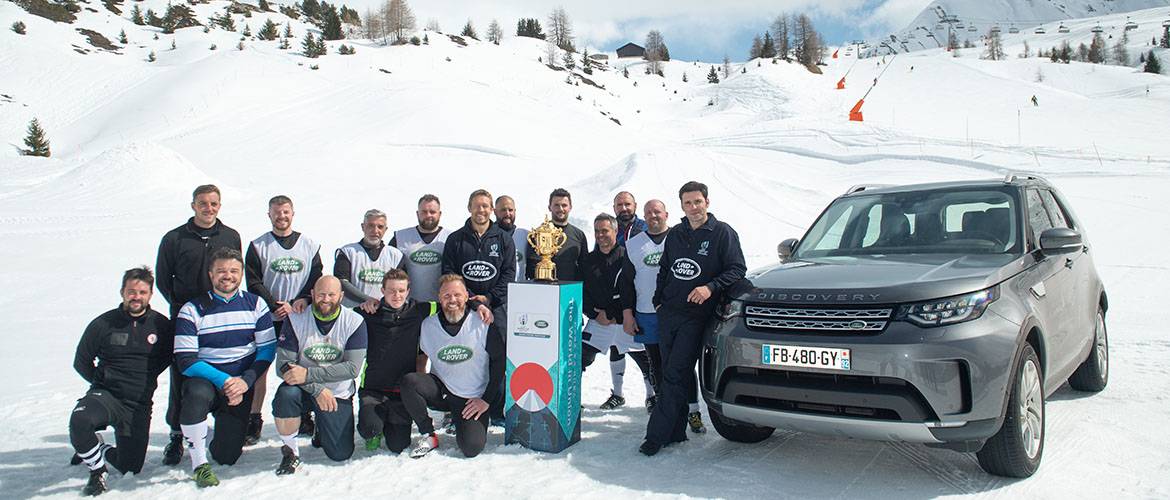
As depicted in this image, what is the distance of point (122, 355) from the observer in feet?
14.4

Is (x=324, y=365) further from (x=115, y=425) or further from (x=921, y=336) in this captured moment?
(x=921, y=336)

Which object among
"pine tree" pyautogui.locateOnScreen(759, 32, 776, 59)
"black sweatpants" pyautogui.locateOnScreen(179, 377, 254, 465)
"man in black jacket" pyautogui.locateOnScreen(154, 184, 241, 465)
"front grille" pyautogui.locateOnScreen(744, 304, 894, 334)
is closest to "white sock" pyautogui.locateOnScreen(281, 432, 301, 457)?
"black sweatpants" pyautogui.locateOnScreen(179, 377, 254, 465)

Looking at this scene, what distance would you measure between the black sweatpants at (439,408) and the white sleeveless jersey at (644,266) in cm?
164

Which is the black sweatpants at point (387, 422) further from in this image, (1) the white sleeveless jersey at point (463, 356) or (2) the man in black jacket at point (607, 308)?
(2) the man in black jacket at point (607, 308)

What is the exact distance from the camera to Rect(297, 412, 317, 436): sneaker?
5.37 metres

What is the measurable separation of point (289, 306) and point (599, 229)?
2595 mm

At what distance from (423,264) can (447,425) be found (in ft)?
4.53

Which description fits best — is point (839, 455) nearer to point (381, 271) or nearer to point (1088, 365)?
point (1088, 365)

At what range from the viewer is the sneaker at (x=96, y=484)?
407cm

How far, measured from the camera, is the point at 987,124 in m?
35.8

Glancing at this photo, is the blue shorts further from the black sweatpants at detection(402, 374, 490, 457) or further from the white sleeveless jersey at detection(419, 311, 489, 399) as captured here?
the black sweatpants at detection(402, 374, 490, 457)

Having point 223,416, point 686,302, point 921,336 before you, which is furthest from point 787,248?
point 223,416

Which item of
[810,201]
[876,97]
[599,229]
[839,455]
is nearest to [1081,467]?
[839,455]

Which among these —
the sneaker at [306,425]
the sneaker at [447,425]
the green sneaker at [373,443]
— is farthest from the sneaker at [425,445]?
the sneaker at [306,425]
